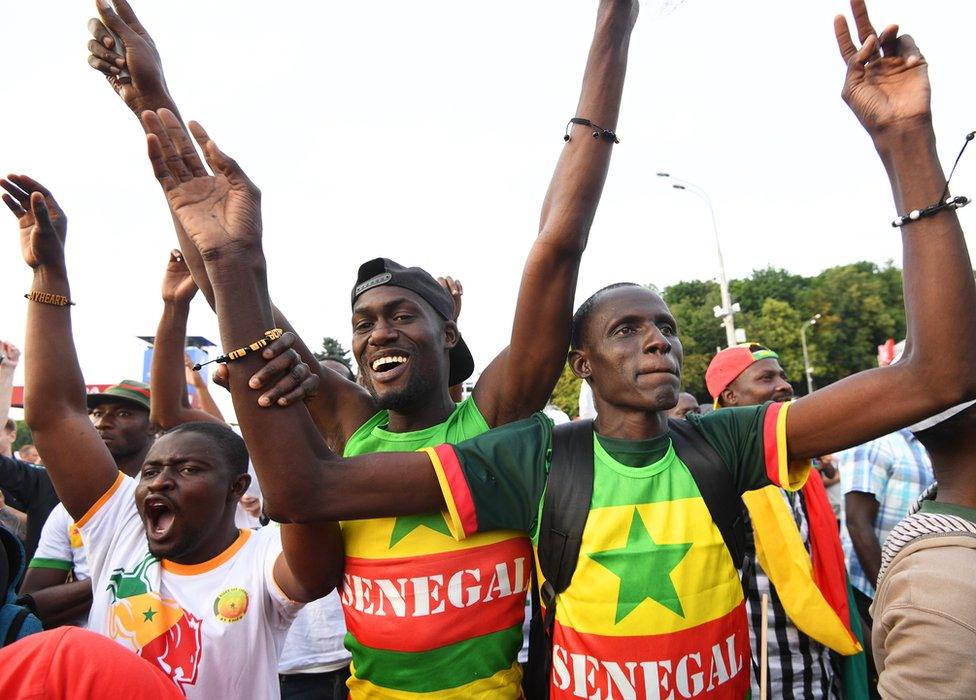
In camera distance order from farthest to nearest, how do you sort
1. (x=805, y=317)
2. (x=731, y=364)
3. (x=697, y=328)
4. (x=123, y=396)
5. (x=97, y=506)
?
(x=805, y=317) < (x=697, y=328) < (x=731, y=364) < (x=123, y=396) < (x=97, y=506)

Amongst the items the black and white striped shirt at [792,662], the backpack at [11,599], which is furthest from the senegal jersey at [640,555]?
the backpack at [11,599]

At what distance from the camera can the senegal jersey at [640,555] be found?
1727 mm

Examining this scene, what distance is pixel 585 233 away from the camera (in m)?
1.98

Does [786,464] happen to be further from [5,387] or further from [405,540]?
[5,387]

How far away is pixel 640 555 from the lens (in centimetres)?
178

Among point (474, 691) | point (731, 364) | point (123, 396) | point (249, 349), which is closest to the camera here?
point (249, 349)

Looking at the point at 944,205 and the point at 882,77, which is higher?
the point at 882,77

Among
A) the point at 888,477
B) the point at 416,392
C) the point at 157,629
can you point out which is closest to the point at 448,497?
the point at 416,392

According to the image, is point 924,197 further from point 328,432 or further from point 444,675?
point 328,432

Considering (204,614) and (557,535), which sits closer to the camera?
(557,535)

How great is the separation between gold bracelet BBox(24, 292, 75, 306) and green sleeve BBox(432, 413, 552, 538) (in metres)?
1.79

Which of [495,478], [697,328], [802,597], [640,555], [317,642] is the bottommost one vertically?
[317,642]

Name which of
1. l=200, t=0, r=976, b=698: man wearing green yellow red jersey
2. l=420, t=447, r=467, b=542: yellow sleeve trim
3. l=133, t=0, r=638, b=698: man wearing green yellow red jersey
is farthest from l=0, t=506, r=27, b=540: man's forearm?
l=420, t=447, r=467, b=542: yellow sleeve trim

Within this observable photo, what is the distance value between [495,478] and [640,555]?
46 centimetres
